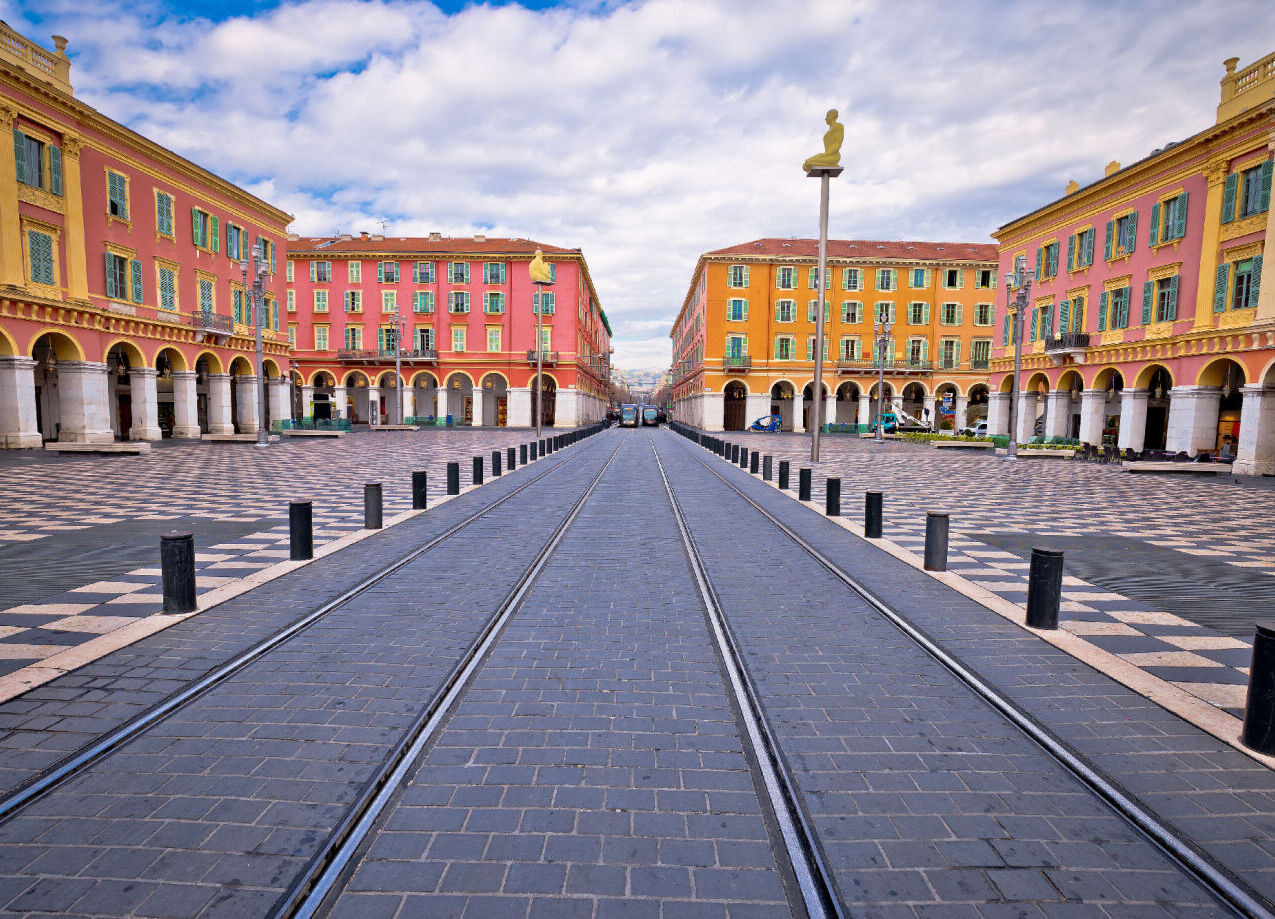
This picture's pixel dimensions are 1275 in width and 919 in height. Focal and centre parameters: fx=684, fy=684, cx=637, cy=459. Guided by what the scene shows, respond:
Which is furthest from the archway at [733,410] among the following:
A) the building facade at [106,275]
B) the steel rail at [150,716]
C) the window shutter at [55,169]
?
the steel rail at [150,716]

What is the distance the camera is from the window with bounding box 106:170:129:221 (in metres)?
27.7

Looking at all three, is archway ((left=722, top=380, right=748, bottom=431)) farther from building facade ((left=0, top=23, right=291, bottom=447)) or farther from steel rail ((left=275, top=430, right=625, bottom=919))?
steel rail ((left=275, top=430, right=625, bottom=919))

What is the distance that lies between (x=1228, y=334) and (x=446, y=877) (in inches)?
1198

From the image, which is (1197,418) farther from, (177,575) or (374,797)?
(177,575)

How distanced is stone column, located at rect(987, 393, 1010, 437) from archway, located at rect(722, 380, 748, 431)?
Answer: 20.5m

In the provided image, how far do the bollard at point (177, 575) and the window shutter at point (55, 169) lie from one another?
27725 millimetres

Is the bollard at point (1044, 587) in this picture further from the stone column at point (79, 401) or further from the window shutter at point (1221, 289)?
the stone column at point (79, 401)

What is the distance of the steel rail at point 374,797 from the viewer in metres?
2.48

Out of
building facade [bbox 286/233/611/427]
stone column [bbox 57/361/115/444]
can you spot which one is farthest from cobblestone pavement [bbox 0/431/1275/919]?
building facade [bbox 286/233/611/427]

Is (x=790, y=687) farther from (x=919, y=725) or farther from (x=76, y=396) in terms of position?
(x=76, y=396)

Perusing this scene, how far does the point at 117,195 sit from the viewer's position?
28094mm

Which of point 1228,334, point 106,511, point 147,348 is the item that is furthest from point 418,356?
point 1228,334

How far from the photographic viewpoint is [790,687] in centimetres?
440

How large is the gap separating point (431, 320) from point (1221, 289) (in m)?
47.4
